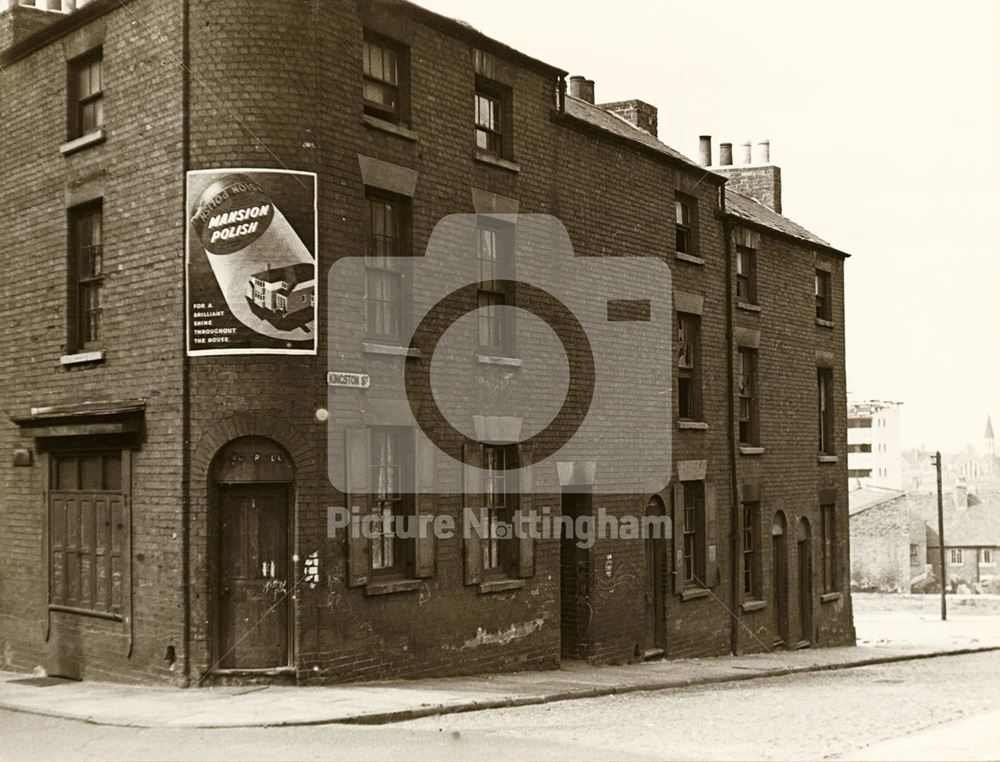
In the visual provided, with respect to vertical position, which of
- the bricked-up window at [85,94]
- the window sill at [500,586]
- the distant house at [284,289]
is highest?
the bricked-up window at [85,94]

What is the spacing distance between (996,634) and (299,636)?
38666 mm

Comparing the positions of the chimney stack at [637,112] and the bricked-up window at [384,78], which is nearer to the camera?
the bricked-up window at [384,78]

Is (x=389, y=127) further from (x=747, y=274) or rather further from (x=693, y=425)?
(x=747, y=274)

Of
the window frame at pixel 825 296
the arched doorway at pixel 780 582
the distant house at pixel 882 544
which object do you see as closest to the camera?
the arched doorway at pixel 780 582

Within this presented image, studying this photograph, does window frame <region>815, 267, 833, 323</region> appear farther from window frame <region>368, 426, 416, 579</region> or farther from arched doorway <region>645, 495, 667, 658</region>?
window frame <region>368, 426, 416, 579</region>

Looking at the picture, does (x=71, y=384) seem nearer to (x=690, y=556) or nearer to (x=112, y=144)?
(x=112, y=144)

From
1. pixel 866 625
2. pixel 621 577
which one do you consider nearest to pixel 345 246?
pixel 621 577

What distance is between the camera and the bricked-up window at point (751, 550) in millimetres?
23344

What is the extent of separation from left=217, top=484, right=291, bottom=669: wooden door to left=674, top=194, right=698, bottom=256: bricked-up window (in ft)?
37.1

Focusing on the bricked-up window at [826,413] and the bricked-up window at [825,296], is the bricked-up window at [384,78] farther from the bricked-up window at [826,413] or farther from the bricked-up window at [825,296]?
the bricked-up window at [826,413]

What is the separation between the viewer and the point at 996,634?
4341 cm

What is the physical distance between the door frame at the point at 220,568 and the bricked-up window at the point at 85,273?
127 inches

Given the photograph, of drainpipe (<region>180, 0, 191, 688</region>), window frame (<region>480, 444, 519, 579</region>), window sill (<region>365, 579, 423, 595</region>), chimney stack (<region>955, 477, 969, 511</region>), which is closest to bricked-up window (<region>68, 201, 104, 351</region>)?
drainpipe (<region>180, 0, 191, 688</region>)

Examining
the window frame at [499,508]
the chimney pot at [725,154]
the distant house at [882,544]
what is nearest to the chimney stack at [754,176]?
the chimney pot at [725,154]
